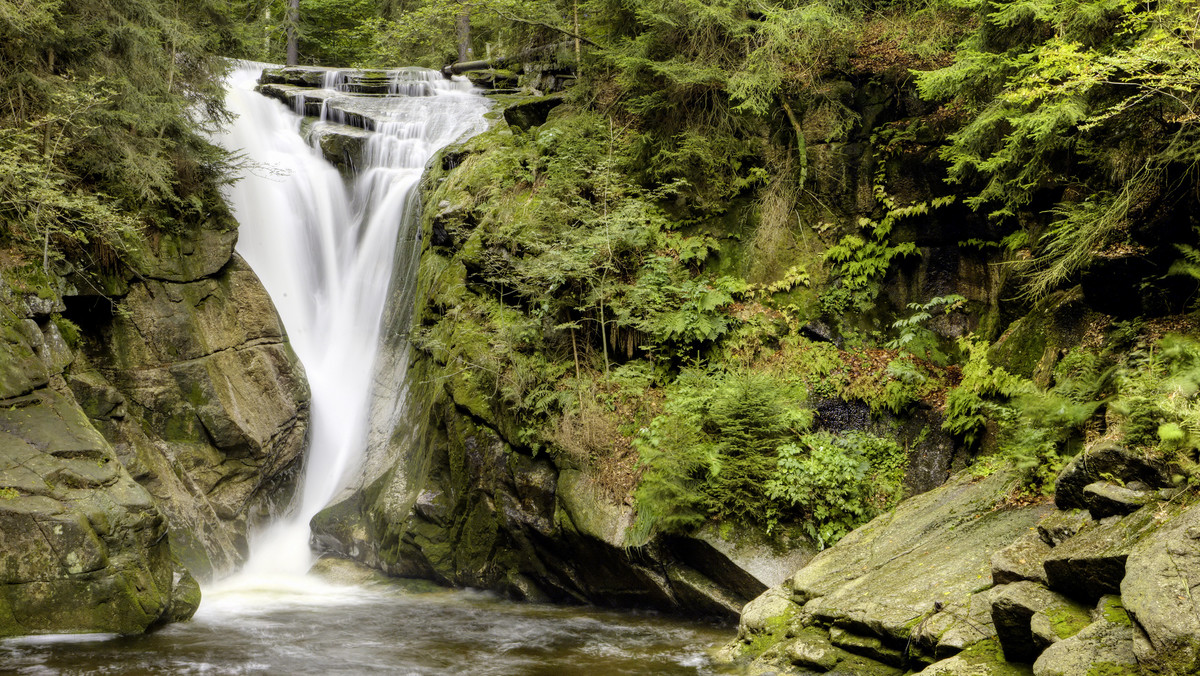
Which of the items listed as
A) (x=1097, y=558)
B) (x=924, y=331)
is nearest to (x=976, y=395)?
(x=924, y=331)

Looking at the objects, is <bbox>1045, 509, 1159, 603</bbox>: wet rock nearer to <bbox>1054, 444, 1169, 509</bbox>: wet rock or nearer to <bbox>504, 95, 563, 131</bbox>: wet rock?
<bbox>1054, 444, 1169, 509</bbox>: wet rock

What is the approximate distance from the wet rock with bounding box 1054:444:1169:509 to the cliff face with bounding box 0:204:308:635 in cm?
972

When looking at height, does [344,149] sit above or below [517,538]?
above

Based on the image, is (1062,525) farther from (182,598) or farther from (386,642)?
(182,598)

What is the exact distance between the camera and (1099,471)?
5340mm

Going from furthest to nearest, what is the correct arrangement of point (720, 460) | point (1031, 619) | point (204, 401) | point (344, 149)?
point (344, 149) < point (204, 401) < point (720, 460) < point (1031, 619)

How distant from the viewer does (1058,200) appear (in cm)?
920

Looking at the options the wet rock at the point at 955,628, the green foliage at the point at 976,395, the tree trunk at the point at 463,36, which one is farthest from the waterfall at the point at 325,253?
the wet rock at the point at 955,628

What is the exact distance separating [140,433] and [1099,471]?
12353 mm

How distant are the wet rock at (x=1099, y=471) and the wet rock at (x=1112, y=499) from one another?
10cm

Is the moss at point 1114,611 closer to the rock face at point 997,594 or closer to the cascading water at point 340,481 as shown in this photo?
the rock face at point 997,594

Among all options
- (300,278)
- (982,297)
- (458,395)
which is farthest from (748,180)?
(300,278)

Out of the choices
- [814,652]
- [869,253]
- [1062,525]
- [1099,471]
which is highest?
[869,253]

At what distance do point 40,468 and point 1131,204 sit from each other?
40.4ft
